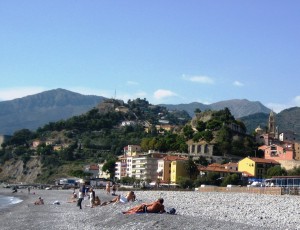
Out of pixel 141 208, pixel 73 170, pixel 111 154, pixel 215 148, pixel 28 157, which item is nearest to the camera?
pixel 141 208

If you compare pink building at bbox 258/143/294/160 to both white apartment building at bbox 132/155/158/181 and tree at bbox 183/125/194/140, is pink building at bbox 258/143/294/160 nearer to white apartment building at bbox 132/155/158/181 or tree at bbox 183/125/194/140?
tree at bbox 183/125/194/140

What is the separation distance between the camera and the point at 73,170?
145 meters

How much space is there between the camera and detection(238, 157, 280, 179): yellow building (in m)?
101

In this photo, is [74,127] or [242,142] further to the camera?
[74,127]

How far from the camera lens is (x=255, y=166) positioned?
101438 mm

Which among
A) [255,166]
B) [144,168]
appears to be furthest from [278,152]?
[144,168]

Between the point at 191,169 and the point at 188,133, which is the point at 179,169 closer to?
the point at 191,169

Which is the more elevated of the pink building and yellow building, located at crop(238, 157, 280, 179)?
the pink building

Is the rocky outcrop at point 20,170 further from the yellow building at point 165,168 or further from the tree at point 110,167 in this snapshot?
the yellow building at point 165,168

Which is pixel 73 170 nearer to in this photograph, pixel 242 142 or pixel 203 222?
pixel 242 142

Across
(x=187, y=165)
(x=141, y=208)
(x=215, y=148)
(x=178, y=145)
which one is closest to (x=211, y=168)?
(x=187, y=165)

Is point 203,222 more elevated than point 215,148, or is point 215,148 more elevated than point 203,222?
point 215,148

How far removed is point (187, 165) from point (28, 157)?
77.3m

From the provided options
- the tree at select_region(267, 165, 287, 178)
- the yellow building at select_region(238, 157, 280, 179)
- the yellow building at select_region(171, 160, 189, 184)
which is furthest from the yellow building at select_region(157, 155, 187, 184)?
the tree at select_region(267, 165, 287, 178)
